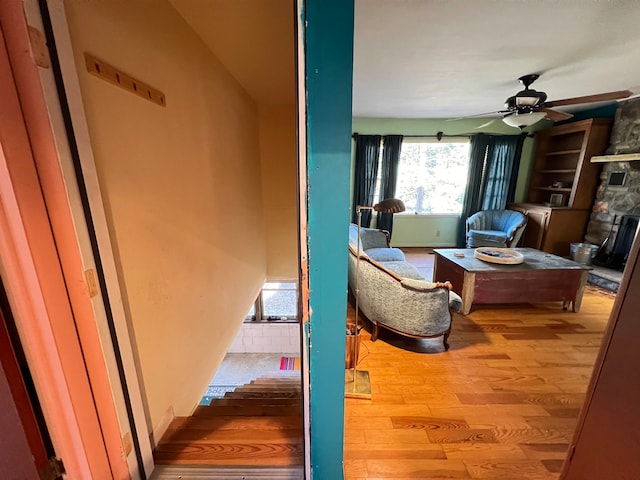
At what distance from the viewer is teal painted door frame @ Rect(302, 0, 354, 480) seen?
0.77m

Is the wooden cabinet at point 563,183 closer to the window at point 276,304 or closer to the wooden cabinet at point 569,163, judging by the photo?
the wooden cabinet at point 569,163

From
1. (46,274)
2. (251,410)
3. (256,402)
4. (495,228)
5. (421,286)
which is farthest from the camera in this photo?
(495,228)

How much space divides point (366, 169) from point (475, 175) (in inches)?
82.4

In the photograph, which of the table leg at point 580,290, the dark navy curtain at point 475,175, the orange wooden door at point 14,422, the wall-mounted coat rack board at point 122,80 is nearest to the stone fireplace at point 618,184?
the dark navy curtain at point 475,175

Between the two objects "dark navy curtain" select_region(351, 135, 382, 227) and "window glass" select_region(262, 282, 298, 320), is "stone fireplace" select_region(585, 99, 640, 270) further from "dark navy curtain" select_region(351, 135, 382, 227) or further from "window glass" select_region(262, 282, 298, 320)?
"window glass" select_region(262, 282, 298, 320)

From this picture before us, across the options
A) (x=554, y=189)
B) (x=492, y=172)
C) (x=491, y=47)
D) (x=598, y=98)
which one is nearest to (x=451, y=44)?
(x=491, y=47)

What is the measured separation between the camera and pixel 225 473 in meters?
1.17

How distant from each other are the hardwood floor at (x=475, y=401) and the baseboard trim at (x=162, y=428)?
985 millimetres

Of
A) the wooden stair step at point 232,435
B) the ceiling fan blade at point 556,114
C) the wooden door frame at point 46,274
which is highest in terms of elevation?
the ceiling fan blade at point 556,114

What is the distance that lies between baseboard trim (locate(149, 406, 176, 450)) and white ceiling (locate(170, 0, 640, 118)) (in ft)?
6.80

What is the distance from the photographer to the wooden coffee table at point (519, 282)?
267cm

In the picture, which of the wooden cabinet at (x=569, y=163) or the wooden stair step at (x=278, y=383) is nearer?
the wooden stair step at (x=278, y=383)

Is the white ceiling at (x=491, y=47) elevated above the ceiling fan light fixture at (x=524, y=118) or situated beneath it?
elevated above

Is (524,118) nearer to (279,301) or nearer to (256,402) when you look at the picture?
(256,402)
